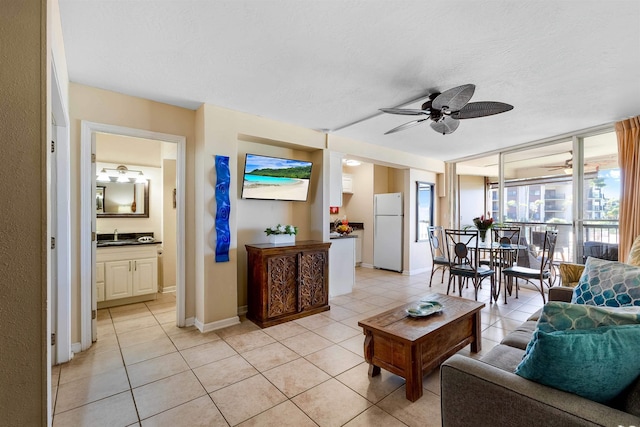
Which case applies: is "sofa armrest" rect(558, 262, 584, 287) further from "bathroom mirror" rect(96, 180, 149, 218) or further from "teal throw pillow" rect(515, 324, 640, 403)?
"bathroom mirror" rect(96, 180, 149, 218)

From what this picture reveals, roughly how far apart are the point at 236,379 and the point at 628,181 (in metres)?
4.83

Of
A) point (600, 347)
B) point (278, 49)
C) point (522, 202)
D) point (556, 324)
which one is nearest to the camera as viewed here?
point (600, 347)

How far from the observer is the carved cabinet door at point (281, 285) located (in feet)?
10.5

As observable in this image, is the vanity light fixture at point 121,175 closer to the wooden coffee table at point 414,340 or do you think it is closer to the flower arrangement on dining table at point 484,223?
the wooden coffee table at point 414,340

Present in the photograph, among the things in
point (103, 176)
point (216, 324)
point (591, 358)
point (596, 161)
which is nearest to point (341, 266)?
point (216, 324)

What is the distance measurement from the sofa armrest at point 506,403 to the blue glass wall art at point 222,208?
247cm

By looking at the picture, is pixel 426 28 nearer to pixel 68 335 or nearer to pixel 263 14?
pixel 263 14

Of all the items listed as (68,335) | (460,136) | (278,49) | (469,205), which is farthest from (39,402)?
(469,205)

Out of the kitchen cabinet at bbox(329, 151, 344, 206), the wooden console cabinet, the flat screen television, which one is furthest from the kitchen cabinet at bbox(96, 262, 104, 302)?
the kitchen cabinet at bbox(329, 151, 344, 206)

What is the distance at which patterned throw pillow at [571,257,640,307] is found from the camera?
5.40 ft

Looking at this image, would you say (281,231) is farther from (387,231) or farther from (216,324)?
(387,231)

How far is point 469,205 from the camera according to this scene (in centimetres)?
641

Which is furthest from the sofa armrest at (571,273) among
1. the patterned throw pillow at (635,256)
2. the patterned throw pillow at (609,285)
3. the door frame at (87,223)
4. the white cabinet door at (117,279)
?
the white cabinet door at (117,279)

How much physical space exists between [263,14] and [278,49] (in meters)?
0.36
